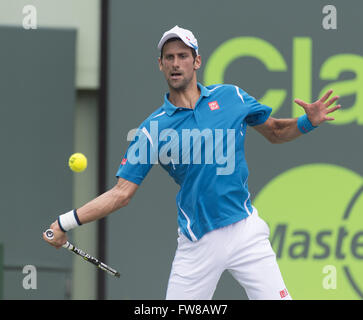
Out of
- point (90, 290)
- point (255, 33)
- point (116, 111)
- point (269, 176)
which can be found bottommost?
point (90, 290)

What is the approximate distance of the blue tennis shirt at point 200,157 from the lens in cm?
472

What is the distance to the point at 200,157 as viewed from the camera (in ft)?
15.5

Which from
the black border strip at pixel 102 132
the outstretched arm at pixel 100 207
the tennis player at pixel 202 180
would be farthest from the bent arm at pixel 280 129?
the black border strip at pixel 102 132

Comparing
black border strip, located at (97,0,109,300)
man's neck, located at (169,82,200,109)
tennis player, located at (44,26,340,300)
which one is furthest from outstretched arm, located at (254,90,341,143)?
black border strip, located at (97,0,109,300)

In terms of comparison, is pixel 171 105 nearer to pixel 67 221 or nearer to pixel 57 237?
pixel 67 221

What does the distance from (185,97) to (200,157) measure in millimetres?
380

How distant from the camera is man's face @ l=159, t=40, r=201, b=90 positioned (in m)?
4.77

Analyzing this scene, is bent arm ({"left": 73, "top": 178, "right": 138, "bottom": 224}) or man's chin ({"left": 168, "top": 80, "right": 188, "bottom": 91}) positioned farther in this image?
man's chin ({"left": 168, "top": 80, "right": 188, "bottom": 91})

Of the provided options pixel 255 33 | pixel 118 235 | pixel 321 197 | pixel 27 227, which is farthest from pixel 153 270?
pixel 255 33

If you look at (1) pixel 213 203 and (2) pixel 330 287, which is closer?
(1) pixel 213 203

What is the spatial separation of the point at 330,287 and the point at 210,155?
281 cm

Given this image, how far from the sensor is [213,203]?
15.5ft

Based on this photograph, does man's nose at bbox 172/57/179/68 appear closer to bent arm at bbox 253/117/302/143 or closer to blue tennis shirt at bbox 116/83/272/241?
blue tennis shirt at bbox 116/83/272/241

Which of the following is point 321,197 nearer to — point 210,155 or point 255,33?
point 255,33
